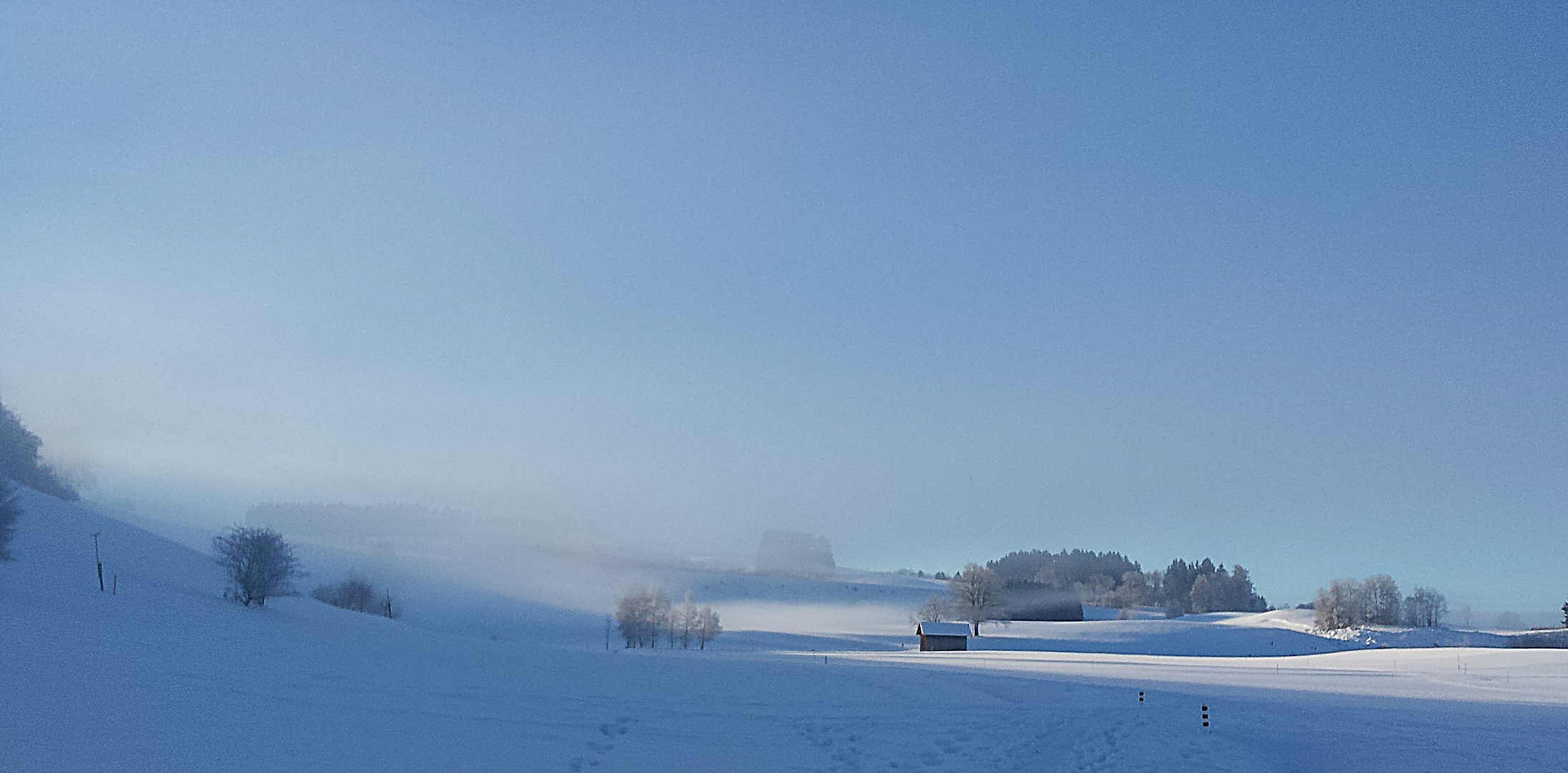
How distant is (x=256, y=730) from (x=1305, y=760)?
19.7 metres

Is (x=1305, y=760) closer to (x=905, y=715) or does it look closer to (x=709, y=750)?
(x=905, y=715)

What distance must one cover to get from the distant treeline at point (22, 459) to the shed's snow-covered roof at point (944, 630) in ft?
231

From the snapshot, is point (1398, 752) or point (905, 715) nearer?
point (1398, 752)

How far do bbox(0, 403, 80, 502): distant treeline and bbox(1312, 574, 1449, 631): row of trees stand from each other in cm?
12528

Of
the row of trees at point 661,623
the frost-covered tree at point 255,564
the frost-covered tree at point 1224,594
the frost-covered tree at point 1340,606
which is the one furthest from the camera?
the frost-covered tree at point 1224,594

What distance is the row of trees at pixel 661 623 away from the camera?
268 ft

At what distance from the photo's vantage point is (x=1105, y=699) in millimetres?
24500

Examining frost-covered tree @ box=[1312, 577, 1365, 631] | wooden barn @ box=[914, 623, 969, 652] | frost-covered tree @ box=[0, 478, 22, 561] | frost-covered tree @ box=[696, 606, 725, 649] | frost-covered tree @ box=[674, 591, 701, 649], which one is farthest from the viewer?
frost-covered tree @ box=[1312, 577, 1365, 631]

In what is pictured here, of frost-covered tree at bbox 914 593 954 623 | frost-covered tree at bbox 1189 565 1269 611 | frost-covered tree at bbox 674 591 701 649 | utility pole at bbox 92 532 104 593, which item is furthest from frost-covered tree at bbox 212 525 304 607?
frost-covered tree at bbox 1189 565 1269 611

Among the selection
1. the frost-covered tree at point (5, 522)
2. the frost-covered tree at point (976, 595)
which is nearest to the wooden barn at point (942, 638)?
the frost-covered tree at point (976, 595)

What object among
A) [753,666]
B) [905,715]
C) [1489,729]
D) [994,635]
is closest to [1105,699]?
[905,715]

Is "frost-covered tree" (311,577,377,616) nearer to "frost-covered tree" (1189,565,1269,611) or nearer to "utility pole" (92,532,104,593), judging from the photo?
"utility pole" (92,532,104,593)

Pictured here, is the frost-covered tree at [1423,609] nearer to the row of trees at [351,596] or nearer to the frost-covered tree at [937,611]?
the frost-covered tree at [937,611]

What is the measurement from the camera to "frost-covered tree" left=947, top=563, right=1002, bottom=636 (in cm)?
10275
